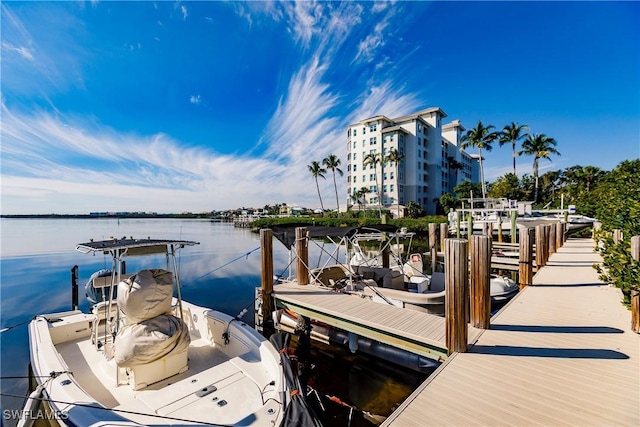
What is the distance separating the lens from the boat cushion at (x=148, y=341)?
4621 millimetres

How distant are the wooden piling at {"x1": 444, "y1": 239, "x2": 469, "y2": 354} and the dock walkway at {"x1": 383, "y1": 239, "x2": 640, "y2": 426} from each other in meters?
0.22

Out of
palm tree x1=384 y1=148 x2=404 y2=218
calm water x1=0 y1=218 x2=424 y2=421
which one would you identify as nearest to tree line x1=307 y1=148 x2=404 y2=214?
palm tree x1=384 y1=148 x2=404 y2=218

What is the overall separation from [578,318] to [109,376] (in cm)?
922

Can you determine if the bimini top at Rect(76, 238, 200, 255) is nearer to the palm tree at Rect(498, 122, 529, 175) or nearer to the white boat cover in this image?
the white boat cover

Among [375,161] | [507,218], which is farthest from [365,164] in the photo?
[507,218]

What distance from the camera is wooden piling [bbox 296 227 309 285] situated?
9.24 m

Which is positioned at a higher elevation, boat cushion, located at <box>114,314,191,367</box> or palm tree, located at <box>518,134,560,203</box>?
palm tree, located at <box>518,134,560,203</box>

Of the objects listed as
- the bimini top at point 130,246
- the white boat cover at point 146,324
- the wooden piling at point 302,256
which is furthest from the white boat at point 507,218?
the white boat cover at point 146,324

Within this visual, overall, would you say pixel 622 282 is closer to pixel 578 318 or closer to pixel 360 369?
pixel 578 318

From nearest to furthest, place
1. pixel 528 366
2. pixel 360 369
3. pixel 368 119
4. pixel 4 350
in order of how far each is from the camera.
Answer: pixel 528 366 < pixel 360 369 < pixel 4 350 < pixel 368 119

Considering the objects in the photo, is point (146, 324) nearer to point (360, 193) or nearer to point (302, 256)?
point (302, 256)

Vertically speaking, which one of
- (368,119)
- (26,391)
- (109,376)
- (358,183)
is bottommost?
(26,391)

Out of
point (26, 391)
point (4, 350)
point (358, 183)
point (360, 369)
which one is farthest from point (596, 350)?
point (358, 183)

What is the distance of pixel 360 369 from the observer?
7.71m
